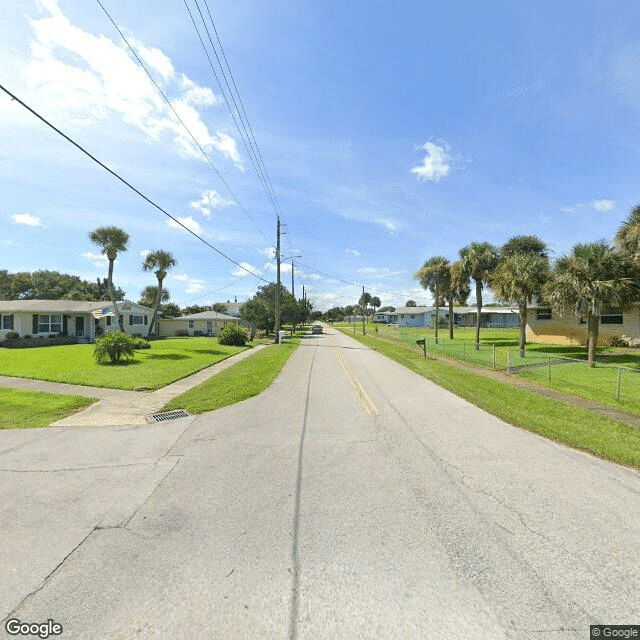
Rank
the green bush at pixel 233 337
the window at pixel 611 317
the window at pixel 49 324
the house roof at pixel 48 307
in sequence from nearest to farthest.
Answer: the window at pixel 611 317 < the house roof at pixel 48 307 < the window at pixel 49 324 < the green bush at pixel 233 337

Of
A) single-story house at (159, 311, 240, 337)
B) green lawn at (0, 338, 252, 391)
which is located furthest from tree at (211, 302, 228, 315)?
green lawn at (0, 338, 252, 391)

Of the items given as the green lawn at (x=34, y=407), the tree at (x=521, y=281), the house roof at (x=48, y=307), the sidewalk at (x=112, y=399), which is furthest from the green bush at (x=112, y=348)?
the tree at (x=521, y=281)

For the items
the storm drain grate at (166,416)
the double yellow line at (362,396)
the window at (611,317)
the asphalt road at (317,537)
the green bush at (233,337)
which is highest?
the window at (611,317)

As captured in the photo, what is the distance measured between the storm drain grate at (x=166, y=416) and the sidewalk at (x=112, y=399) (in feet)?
0.62

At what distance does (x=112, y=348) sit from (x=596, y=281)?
2532 cm

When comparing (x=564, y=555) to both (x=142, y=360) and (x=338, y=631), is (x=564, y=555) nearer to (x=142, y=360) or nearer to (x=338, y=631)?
(x=338, y=631)

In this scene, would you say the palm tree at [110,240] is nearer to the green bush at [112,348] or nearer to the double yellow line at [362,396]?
the green bush at [112,348]

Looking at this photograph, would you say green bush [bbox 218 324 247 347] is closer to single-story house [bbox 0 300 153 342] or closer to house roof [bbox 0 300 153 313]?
single-story house [bbox 0 300 153 342]

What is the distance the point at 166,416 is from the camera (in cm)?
954

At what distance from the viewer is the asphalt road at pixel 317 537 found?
287 cm

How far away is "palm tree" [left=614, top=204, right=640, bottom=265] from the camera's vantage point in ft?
68.4

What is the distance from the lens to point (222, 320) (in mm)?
50562

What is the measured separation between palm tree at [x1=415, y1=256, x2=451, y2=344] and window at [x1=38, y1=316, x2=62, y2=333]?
3788 centimetres

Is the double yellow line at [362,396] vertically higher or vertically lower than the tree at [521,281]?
lower
